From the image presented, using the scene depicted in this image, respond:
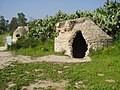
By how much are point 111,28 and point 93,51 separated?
3.68 metres

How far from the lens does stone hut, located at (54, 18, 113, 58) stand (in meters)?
18.9

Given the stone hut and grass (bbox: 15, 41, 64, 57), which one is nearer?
the stone hut

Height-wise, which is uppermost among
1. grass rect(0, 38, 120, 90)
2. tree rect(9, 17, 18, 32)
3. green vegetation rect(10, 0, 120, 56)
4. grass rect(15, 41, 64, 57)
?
tree rect(9, 17, 18, 32)

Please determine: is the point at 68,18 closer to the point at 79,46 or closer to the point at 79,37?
the point at 79,37

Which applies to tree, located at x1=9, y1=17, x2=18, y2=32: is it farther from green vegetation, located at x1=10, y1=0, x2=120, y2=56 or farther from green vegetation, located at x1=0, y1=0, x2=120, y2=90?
green vegetation, located at x1=0, y1=0, x2=120, y2=90

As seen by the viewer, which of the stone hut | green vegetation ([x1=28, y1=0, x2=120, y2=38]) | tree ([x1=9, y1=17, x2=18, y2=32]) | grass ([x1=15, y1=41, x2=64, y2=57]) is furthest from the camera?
tree ([x1=9, y1=17, x2=18, y2=32])

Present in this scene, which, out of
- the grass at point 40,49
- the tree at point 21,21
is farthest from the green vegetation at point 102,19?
the tree at point 21,21

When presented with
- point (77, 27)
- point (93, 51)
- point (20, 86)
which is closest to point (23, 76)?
point (20, 86)

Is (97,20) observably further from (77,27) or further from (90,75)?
(90,75)

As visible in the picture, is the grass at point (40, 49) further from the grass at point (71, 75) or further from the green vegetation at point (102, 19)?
the grass at point (71, 75)

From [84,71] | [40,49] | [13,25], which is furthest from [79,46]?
[13,25]

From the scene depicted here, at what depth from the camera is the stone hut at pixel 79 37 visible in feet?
62.0

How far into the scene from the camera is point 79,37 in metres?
22.0

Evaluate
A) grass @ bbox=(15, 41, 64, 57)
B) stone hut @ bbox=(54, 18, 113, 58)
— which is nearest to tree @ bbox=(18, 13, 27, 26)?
grass @ bbox=(15, 41, 64, 57)
